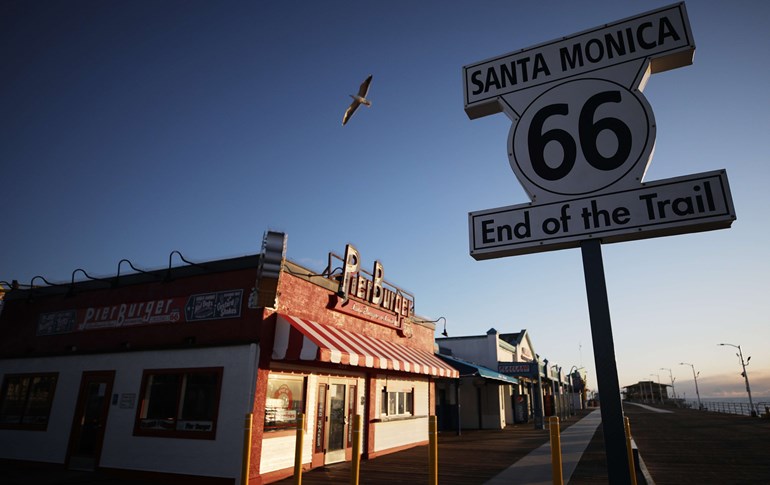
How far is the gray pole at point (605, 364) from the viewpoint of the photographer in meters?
3.50

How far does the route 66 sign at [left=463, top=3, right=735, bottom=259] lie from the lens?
3.72 meters

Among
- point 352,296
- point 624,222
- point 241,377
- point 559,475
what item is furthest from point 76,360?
point 624,222

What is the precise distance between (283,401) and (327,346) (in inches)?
85.4

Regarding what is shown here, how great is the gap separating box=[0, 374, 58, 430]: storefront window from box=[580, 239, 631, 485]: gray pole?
49.7 ft

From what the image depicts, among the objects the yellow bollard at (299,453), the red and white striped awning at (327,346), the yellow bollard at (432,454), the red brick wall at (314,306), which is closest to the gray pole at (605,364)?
the yellow bollard at (432,454)

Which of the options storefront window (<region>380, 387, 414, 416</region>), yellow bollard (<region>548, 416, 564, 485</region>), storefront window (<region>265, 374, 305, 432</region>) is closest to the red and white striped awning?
storefront window (<region>265, 374, 305, 432</region>)

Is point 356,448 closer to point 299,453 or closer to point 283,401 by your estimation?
point 299,453

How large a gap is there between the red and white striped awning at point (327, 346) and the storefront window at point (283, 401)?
873 mm

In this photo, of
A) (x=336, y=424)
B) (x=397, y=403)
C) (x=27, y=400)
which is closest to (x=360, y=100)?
(x=336, y=424)

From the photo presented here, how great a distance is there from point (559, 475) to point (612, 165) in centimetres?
284

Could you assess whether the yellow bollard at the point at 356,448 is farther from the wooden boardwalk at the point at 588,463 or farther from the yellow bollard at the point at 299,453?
the wooden boardwalk at the point at 588,463

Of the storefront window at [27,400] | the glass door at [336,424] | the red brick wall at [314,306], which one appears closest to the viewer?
the red brick wall at [314,306]

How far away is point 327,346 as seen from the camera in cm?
1045

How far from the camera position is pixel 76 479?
10.6m
